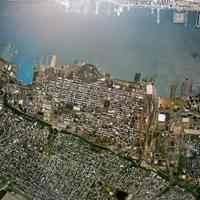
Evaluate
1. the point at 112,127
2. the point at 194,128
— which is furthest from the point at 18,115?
the point at 194,128

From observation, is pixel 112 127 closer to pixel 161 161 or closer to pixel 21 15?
A: pixel 161 161

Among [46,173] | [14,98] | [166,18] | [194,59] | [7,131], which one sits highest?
[166,18]

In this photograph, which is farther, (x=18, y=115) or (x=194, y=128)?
(x=18, y=115)

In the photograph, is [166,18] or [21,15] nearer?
[166,18]

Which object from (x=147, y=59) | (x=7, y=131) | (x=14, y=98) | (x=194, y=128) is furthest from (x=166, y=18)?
(x=7, y=131)

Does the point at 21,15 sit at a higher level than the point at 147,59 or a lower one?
higher

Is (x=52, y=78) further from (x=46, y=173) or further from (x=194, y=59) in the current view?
(x=194, y=59)
